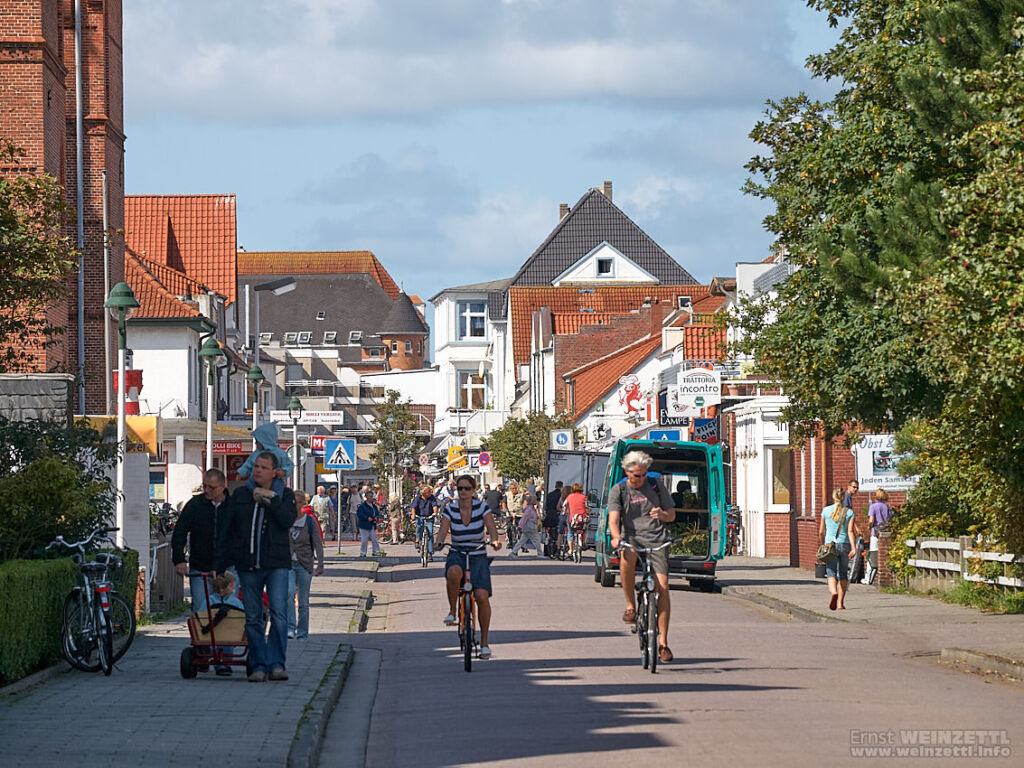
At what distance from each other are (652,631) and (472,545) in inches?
80.7

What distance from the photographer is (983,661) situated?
50.4 ft

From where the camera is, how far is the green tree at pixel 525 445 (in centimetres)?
6925

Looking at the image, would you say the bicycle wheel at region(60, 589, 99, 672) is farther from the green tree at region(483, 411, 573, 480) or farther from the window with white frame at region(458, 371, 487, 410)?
the window with white frame at region(458, 371, 487, 410)

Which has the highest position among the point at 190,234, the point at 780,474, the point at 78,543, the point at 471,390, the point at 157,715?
the point at 190,234

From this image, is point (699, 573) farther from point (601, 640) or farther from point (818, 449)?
point (601, 640)

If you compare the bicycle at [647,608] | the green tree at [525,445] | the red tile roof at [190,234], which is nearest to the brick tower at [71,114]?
the bicycle at [647,608]

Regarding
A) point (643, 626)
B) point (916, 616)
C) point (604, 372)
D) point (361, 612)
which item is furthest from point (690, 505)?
point (604, 372)

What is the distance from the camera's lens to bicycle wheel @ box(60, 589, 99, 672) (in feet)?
47.2

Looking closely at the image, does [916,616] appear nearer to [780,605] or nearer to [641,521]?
→ [780,605]

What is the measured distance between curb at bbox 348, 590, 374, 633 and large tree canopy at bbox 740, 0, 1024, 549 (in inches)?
283

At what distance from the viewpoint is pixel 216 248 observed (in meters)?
74.3

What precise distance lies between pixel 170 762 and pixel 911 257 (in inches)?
404

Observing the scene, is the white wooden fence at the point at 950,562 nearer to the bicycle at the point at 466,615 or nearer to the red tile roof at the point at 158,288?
the bicycle at the point at 466,615

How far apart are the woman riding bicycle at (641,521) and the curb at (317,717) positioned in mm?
2658
